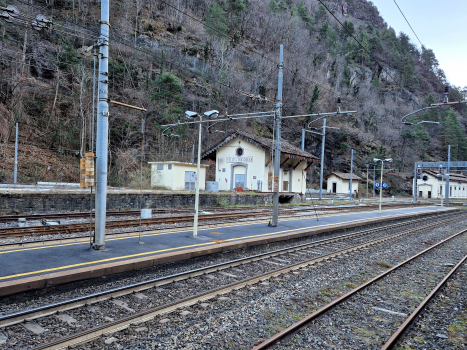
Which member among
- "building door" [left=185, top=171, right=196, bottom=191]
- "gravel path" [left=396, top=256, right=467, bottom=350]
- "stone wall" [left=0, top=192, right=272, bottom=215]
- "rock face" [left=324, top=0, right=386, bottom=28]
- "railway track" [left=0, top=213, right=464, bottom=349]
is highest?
"rock face" [left=324, top=0, right=386, bottom=28]

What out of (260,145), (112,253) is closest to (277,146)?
(112,253)

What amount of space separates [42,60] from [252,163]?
25486 millimetres

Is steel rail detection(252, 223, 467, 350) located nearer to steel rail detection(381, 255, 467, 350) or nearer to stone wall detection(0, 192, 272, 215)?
steel rail detection(381, 255, 467, 350)

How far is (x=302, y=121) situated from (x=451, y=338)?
53.5 meters

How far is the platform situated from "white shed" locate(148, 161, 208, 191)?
1351cm

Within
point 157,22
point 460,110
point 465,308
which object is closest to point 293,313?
point 465,308

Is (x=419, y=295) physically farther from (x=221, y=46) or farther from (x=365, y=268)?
(x=221, y=46)

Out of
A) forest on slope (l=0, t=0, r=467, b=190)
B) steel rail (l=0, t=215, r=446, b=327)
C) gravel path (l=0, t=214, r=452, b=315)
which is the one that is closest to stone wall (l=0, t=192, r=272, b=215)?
forest on slope (l=0, t=0, r=467, b=190)

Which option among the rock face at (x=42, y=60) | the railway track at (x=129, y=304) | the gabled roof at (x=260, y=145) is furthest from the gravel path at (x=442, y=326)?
the rock face at (x=42, y=60)

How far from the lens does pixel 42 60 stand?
114 ft

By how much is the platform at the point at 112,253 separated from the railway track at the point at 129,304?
0.83 meters

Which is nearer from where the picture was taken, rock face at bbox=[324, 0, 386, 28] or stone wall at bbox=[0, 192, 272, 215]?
stone wall at bbox=[0, 192, 272, 215]

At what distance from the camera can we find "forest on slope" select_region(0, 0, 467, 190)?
30041 millimetres

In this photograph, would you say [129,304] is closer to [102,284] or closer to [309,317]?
[102,284]
